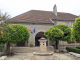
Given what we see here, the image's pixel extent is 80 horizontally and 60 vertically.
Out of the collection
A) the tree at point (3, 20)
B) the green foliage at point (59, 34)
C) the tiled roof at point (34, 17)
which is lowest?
the green foliage at point (59, 34)

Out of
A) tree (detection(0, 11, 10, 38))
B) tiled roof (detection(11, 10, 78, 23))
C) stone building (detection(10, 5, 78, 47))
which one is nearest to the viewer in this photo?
tree (detection(0, 11, 10, 38))

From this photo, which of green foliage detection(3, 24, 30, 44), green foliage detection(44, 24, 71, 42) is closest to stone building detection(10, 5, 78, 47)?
green foliage detection(44, 24, 71, 42)

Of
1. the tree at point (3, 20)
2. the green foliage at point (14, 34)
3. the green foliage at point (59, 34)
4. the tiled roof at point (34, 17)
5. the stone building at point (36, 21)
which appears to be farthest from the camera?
the tiled roof at point (34, 17)

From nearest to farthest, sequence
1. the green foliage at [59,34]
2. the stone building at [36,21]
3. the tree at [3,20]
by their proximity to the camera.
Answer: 1. the tree at [3,20]
2. the green foliage at [59,34]
3. the stone building at [36,21]

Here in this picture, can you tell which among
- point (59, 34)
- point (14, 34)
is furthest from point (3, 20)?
point (59, 34)

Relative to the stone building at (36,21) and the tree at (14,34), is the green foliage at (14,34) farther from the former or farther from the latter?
→ the stone building at (36,21)

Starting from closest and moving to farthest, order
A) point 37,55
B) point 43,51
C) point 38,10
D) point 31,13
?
point 37,55, point 43,51, point 31,13, point 38,10

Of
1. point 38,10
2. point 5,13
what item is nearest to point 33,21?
point 38,10

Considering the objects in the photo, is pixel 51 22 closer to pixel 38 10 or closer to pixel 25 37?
pixel 38 10

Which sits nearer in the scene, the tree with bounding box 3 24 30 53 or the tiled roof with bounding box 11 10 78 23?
the tree with bounding box 3 24 30 53

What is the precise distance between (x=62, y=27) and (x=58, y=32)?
97.1 inches

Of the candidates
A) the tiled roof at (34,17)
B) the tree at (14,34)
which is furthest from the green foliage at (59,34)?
the tiled roof at (34,17)

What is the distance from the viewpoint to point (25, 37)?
643 inches

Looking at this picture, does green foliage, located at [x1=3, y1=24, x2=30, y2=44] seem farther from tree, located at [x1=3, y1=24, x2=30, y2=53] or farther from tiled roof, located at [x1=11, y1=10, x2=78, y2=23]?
tiled roof, located at [x1=11, y1=10, x2=78, y2=23]
